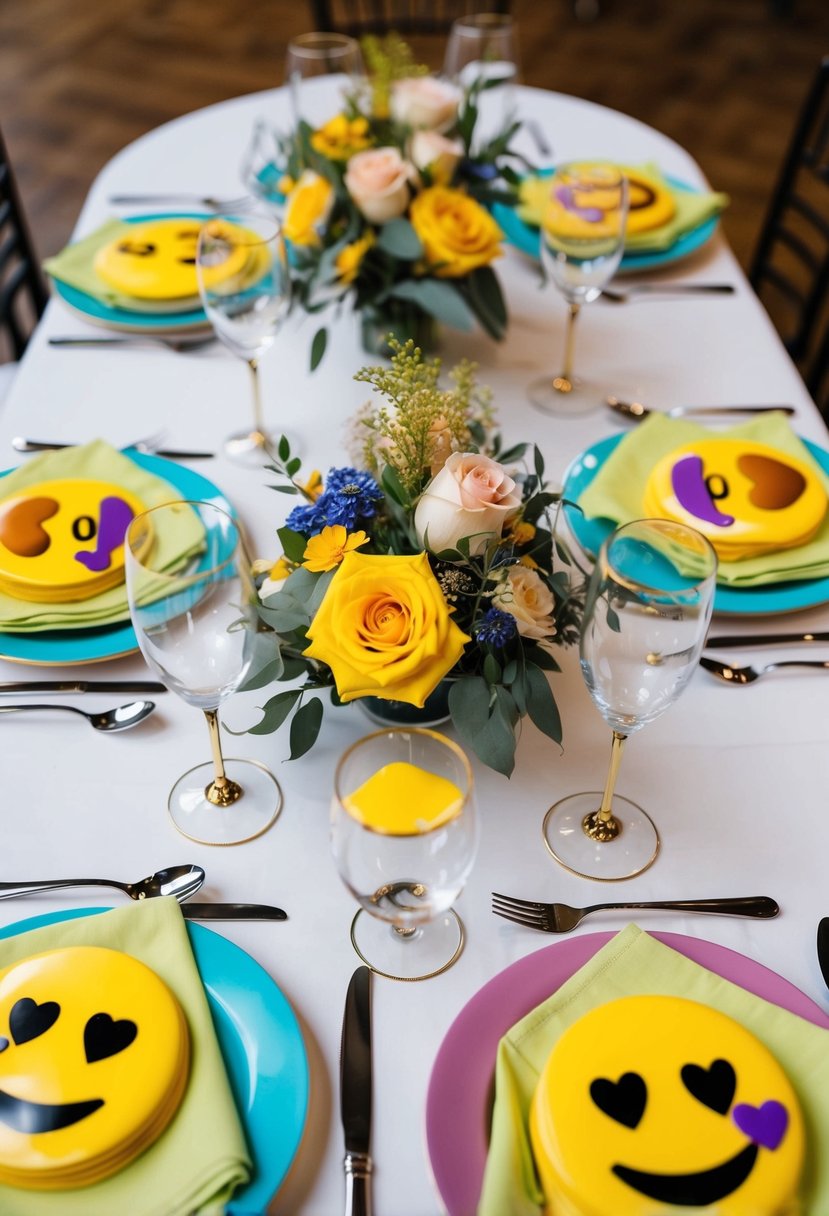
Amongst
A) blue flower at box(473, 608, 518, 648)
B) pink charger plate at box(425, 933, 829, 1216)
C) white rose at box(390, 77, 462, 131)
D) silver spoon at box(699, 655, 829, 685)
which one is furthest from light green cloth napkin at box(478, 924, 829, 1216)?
white rose at box(390, 77, 462, 131)

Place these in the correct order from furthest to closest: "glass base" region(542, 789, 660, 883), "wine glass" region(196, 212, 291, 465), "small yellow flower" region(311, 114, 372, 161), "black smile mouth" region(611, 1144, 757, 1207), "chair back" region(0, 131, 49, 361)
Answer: "chair back" region(0, 131, 49, 361) < "small yellow flower" region(311, 114, 372, 161) < "wine glass" region(196, 212, 291, 465) < "glass base" region(542, 789, 660, 883) < "black smile mouth" region(611, 1144, 757, 1207)

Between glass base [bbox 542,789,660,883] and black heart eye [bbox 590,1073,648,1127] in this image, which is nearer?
black heart eye [bbox 590,1073,648,1127]

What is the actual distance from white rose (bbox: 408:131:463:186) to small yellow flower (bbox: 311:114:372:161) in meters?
0.07

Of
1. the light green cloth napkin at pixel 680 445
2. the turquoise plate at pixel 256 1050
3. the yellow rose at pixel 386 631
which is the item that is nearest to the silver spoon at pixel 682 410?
the light green cloth napkin at pixel 680 445

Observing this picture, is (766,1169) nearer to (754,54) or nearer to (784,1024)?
(784,1024)

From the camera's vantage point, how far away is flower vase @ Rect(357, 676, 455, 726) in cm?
101

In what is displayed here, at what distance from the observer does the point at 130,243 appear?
168cm

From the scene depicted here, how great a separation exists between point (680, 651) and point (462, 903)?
28cm

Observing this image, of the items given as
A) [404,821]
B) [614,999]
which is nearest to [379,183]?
[404,821]

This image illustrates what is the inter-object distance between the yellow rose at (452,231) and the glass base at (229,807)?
745mm

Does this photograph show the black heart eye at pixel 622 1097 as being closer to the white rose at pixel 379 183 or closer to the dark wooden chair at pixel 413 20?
the white rose at pixel 379 183

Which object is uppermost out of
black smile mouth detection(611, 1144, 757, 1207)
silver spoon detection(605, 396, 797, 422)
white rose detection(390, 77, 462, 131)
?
white rose detection(390, 77, 462, 131)

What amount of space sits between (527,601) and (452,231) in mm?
696

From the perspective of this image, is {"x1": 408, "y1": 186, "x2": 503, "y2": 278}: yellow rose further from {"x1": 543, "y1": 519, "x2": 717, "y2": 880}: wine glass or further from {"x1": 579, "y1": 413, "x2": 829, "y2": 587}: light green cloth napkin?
{"x1": 543, "y1": 519, "x2": 717, "y2": 880}: wine glass
